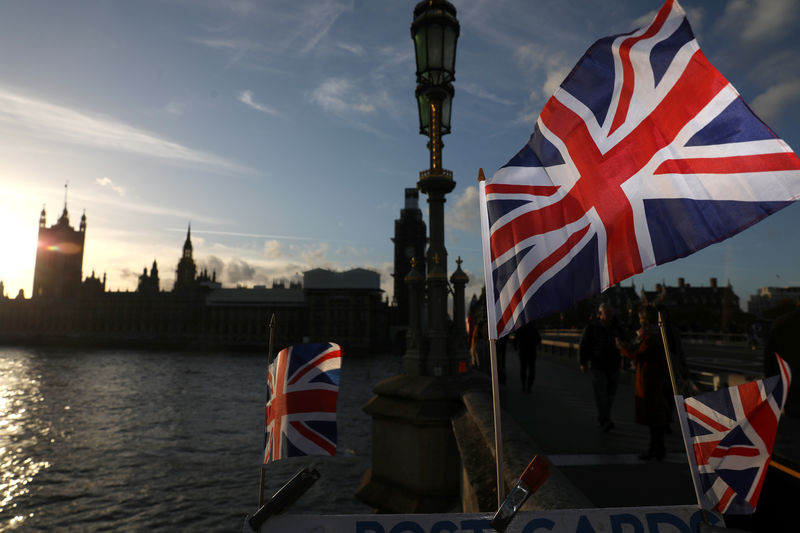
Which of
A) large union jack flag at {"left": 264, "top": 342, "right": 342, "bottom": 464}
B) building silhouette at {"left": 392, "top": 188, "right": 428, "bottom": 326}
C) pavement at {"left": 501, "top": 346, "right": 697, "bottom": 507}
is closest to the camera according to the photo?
large union jack flag at {"left": 264, "top": 342, "right": 342, "bottom": 464}

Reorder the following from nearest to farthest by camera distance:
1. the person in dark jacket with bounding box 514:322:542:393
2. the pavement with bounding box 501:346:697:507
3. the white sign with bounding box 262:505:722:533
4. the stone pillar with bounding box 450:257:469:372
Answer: the white sign with bounding box 262:505:722:533, the pavement with bounding box 501:346:697:507, the person in dark jacket with bounding box 514:322:542:393, the stone pillar with bounding box 450:257:469:372

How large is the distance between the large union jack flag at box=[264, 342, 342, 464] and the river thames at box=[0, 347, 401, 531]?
239 cm

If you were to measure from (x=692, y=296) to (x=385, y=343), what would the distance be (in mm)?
82217

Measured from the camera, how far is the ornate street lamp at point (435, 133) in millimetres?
10375

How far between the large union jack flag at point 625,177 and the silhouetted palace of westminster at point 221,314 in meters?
111

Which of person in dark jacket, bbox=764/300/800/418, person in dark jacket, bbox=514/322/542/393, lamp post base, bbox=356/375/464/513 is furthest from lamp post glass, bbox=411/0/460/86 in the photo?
person in dark jacket, bbox=764/300/800/418

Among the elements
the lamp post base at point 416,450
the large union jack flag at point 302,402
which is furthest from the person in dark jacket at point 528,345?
the large union jack flag at point 302,402

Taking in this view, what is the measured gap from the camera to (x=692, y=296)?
422 ft

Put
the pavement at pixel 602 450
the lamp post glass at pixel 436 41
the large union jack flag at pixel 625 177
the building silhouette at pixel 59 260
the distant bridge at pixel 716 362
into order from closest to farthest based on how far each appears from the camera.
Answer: the large union jack flag at pixel 625 177 < the pavement at pixel 602 450 < the distant bridge at pixel 716 362 < the lamp post glass at pixel 436 41 < the building silhouette at pixel 59 260

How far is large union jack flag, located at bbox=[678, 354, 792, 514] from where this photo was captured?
1990 mm

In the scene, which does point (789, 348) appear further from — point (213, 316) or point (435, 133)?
point (213, 316)

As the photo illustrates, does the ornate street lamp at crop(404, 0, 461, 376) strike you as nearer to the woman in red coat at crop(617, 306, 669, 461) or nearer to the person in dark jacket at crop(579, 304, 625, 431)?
the person in dark jacket at crop(579, 304, 625, 431)

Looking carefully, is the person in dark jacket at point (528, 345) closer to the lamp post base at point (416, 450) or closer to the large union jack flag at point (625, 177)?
the lamp post base at point (416, 450)

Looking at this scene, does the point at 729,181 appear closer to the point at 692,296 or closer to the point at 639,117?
the point at 639,117
